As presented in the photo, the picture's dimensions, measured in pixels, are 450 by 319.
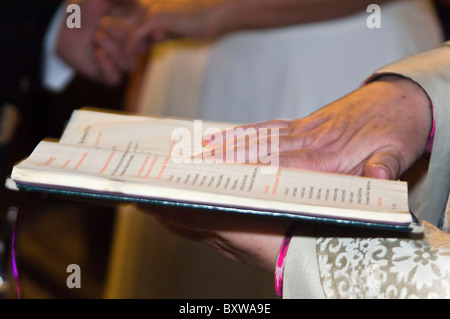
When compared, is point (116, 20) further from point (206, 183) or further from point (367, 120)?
point (206, 183)

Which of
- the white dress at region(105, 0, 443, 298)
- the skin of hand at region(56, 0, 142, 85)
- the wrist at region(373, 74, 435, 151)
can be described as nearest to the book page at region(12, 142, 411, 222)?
the wrist at region(373, 74, 435, 151)

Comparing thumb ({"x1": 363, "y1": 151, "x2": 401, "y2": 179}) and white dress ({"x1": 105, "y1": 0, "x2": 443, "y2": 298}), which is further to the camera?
white dress ({"x1": 105, "y1": 0, "x2": 443, "y2": 298})

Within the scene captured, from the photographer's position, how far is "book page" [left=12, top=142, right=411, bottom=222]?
1.42 ft

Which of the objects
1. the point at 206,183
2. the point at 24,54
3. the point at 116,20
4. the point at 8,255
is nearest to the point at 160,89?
the point at 116,20

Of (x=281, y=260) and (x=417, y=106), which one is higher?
(x=417, y=106)

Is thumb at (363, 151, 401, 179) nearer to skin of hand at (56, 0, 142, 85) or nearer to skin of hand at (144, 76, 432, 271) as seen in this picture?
skin of hand at (144, 76, 432, 271)

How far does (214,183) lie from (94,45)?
1.05 meters

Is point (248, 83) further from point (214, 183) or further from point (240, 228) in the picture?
point (214, 183)

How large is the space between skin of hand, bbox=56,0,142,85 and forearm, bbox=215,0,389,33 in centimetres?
23

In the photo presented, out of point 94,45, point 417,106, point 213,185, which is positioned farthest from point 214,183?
point 94,45

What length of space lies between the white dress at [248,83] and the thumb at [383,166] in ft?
2.28

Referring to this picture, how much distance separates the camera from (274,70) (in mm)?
1342

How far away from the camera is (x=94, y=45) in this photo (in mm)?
1440

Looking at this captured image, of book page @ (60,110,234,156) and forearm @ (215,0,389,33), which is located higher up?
forearm @ (215,0,389,33)
